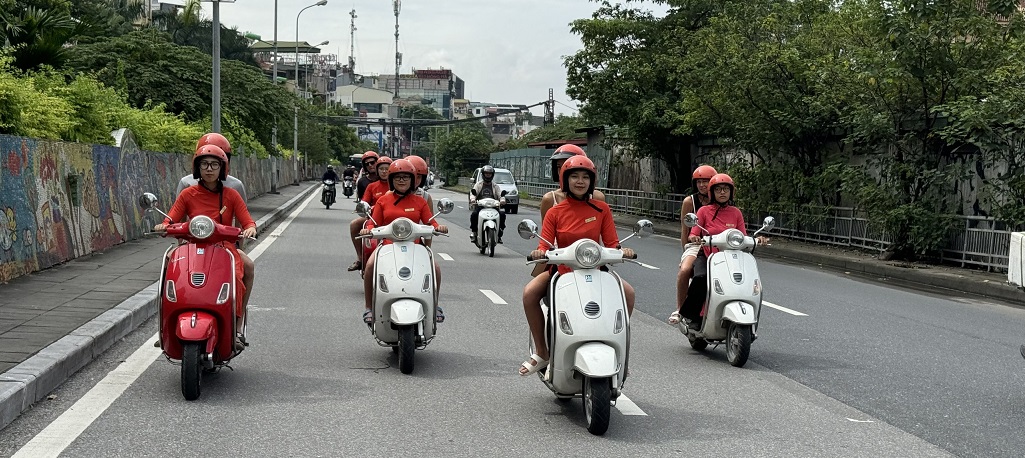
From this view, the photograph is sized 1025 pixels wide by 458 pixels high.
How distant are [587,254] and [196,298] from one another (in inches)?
90.7

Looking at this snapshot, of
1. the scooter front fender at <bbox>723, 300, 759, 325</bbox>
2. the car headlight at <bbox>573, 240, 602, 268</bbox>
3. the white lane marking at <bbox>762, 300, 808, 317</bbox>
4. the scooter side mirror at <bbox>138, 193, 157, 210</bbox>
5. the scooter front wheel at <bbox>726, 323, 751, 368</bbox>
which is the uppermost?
the scooter side mirror at <bbox>138, 193, 157, 210</bbox>

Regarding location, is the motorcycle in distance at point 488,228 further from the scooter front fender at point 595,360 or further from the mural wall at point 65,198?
the scooter front fender at point 595,360

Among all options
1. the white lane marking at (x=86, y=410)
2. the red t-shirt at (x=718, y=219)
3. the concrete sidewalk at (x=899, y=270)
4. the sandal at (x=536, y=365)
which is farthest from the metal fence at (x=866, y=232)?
the white lane marking at (x=86, y=410)

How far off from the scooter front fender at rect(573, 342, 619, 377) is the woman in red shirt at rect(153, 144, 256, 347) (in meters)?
2.39

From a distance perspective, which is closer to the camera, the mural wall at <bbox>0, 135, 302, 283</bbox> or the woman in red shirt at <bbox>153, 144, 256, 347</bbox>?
the woman in red shirt at <bbox>153, 144, 256, 347</bbox>

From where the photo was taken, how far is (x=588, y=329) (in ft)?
20.3

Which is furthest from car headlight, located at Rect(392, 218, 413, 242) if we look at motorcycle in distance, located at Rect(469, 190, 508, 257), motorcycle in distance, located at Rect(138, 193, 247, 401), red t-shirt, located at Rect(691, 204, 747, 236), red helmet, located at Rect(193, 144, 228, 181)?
motorcycle in distance, located at Rect(469, 190, 508, 257)

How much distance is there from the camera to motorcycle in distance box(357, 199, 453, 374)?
25.6 feet

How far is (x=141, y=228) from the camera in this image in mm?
19438

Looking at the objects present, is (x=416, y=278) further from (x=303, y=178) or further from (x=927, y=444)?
(x=303, y=178)

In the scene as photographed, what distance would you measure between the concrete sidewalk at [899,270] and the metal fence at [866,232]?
0.72ft

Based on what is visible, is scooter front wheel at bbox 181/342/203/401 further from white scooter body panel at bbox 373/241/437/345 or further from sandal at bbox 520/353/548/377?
sandal at bbox 520/353/548/377

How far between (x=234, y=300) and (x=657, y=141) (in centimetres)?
3083

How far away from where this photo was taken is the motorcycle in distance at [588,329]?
238 inches
